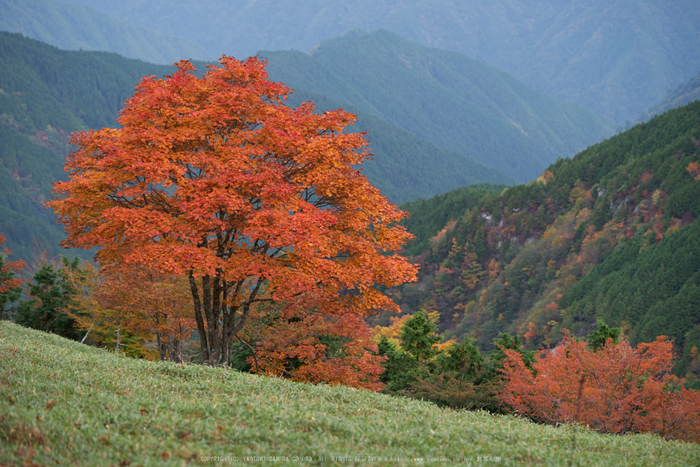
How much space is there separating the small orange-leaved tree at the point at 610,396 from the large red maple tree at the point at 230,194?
10781 millimetres

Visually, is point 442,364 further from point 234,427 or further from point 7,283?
point 7,283

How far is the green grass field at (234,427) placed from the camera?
7996mm

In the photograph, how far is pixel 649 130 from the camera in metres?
139

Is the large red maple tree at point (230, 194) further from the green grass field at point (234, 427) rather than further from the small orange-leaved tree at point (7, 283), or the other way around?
the small orange-leaved tree at point (7, 283)

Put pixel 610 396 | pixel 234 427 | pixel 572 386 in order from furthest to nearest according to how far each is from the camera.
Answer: pixel 572 386 → pixel 610 396 → pixel 234 427

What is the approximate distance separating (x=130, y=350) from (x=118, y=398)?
102 ft

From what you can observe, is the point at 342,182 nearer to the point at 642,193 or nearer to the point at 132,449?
the point at 132,449

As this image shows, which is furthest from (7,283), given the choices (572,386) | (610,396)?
(610,396)

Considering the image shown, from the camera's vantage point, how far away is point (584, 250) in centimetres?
11431

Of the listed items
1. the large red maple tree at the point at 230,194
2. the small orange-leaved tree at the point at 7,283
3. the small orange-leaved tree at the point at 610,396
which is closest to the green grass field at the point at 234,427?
the large red maple tree at the point at 230,194

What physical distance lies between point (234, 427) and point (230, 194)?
8400mm

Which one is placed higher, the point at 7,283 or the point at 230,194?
the point at 230,194

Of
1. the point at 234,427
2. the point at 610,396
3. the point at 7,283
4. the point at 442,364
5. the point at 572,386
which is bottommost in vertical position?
the point at 234,427

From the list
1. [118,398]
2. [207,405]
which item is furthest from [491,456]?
[118,398]
